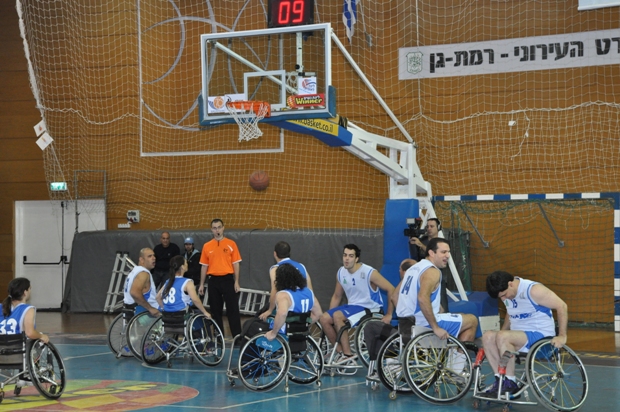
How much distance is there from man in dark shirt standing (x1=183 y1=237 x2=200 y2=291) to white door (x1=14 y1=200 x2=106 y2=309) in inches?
114

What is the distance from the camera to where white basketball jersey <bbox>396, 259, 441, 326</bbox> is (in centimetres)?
720

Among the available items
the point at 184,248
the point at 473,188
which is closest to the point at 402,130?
the point at 473,188

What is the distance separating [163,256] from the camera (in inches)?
556

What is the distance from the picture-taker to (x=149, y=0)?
1542cm

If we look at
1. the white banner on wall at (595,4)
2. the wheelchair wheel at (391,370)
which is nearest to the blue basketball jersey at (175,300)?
the wheelchair wheel at (391,370)

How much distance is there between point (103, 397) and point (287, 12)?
7.27 metres

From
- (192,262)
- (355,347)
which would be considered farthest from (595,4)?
(192,262)

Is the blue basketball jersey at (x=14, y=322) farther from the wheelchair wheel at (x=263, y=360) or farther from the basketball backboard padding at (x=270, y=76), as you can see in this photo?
the basketball backboard padding at (x=270, y=76)

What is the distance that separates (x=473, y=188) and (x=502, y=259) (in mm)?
1282

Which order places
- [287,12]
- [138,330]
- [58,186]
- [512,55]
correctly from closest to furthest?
1. [138,330]
2. [287,12]
3. [512,55]
4. [58,186]

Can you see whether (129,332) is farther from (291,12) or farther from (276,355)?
(291,12)

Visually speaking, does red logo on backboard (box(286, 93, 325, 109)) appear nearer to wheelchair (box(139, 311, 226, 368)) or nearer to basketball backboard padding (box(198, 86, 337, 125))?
basketball backboard padding (box(198, 86, 337, 125))

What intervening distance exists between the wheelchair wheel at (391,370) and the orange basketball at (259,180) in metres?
7.69

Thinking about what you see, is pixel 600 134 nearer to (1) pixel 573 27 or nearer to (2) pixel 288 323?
(1) pixel 573 27
